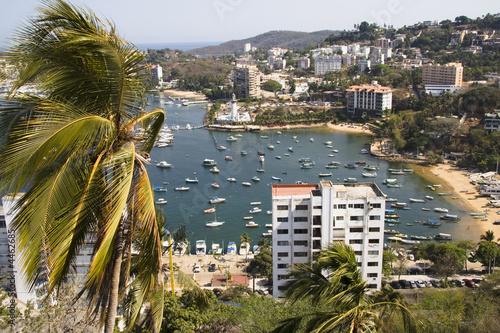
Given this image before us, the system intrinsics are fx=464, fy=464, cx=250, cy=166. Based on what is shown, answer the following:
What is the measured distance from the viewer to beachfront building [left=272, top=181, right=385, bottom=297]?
614 cm

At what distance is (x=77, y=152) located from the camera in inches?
36.5

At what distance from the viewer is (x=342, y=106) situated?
2434 cm

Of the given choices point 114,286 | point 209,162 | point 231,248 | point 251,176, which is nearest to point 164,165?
point 209,162

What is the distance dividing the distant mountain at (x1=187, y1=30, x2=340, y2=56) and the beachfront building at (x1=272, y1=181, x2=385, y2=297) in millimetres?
67489

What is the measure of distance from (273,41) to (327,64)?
1860 inches

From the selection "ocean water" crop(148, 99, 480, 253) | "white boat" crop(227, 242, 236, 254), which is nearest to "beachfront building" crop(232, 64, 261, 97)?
"ocean water" crop(148, 99, 480, 253)

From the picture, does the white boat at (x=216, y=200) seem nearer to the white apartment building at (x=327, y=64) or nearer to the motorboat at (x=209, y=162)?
the motorboat at (x=209, y=162)

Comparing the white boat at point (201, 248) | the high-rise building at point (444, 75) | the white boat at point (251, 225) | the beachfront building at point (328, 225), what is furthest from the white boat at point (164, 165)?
the high-rise building at point (444, 75)

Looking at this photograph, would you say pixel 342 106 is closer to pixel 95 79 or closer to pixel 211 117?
pixel 211 117

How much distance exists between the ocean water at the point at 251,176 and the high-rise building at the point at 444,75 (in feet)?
26.4

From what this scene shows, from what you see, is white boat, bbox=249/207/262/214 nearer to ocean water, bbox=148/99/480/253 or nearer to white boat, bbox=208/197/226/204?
ocean water, bbox=148/99/480/253

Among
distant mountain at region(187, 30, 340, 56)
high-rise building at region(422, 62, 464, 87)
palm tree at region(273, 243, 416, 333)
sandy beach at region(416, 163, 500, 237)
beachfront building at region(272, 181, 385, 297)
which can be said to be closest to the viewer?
palm tree at region(273, 243, 416, 333)

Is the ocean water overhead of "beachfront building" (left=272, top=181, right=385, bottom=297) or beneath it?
beneath

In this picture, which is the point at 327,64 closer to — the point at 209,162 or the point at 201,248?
the point at 209,162
